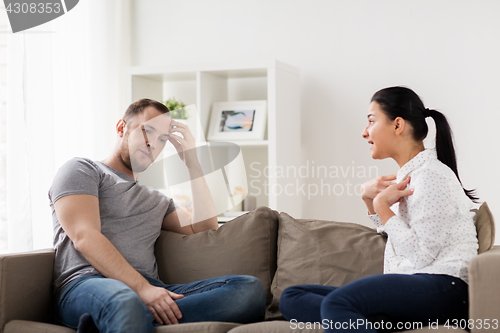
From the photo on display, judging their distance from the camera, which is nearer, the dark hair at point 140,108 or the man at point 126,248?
the man at point 126,248

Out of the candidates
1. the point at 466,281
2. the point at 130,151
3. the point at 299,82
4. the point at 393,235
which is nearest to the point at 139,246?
the point at 130,151

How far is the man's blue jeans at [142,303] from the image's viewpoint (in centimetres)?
139

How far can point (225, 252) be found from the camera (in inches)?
71.6

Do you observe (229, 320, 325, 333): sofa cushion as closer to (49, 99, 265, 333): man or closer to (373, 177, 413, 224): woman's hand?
(49, 99, 265, 333): man

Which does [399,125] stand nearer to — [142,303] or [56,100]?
[142,303]

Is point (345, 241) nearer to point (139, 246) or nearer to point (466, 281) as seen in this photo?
point (466, 281)

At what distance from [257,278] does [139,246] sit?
431 mm

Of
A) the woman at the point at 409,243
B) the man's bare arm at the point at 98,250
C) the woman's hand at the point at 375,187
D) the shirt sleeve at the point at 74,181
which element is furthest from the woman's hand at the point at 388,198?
the shirt sleeve at the point at 74,181

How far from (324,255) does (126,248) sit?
0.69m

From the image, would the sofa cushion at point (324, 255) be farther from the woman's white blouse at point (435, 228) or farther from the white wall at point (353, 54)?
the white wall at point (353, 54)

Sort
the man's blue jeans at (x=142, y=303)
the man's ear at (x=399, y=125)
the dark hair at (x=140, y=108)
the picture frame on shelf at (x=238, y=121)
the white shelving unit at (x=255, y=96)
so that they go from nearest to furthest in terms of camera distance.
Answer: the man's blue jeans at (x=142, y=303), the man's ear at (x=399, y=125), the dark hair at (x=140, y=108), the white shelving unit at (x=255, y=96), the picture frame on shelf at (x=238, y=121)

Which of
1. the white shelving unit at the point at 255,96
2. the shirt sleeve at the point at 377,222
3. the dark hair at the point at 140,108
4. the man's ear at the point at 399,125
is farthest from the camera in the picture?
the white shelving unit at the point at 255,96
